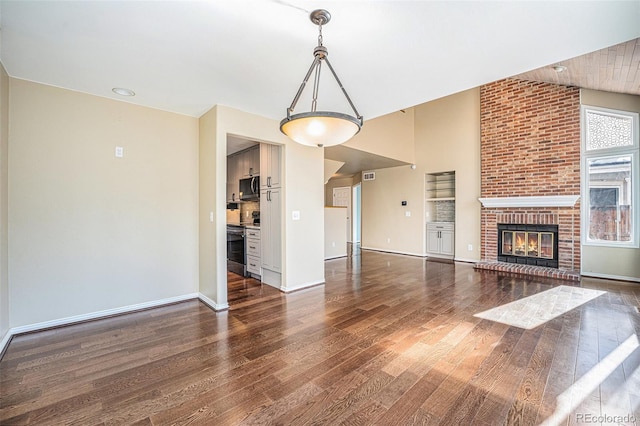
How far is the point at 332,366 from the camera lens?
A: 2.20 meters

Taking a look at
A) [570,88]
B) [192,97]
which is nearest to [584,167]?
[570,88]

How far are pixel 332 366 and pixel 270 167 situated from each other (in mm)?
3146

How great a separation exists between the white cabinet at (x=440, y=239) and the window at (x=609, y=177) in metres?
2.41

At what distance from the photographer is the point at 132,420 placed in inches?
64.6

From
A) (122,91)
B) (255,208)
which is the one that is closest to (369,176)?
(255,208)

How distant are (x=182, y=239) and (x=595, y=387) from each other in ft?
13.7

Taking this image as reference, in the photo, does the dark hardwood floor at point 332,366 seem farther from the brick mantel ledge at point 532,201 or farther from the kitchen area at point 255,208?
the brick mantel ledge at point 532,201

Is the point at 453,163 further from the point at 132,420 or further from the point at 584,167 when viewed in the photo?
the point at 132,420

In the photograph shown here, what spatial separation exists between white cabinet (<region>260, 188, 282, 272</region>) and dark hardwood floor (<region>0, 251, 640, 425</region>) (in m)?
0.87

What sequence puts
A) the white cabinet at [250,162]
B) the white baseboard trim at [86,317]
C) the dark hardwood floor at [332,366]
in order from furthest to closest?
the white cabinet at [250,162] → the white baseboard trim at [86,317] → the dark hardwood floor at [332,366]

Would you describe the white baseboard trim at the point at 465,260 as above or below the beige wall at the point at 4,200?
below

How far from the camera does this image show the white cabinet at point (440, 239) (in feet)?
22.7

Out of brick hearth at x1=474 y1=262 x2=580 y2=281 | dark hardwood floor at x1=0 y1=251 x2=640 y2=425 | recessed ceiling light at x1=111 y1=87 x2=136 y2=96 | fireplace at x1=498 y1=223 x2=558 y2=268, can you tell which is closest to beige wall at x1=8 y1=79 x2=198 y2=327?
recessed ceiling light at x1=111 y1=87 x2=136 y2=96

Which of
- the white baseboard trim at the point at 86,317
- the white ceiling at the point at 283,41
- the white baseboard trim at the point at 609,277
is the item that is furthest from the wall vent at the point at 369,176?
the white baseboard trim at the point at 86,317
